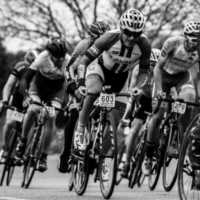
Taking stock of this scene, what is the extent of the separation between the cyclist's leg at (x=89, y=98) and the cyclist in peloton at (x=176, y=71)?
916 mm

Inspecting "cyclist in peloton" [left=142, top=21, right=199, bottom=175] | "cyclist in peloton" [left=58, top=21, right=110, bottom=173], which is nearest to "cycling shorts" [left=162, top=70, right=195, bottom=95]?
"cyclist in peloton" [left=142, top=21, right=199, bottom=175]

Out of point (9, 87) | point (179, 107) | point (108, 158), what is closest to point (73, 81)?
point (179, 107)

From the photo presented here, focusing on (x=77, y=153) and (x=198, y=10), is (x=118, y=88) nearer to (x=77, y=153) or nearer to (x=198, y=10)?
(x=77, y=153)

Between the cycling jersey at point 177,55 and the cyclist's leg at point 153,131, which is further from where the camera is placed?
the cyclist's leg at point 153,131

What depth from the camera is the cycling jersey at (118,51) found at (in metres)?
8.15

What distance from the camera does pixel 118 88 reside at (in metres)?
8.88

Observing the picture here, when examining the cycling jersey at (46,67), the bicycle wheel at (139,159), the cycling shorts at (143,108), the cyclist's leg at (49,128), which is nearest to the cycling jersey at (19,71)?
the cycling jersey at (46,67)

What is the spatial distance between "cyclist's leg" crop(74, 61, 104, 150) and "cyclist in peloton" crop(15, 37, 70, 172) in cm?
218

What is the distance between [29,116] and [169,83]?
7.94 feet

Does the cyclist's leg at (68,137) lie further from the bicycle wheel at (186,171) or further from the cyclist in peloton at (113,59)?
the bicycle wheel at (186,171)

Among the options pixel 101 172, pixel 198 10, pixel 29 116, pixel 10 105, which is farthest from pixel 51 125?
pixel 198 10

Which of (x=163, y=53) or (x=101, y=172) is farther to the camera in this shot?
(x=163, y=53)

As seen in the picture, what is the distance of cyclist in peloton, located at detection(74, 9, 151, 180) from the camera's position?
7.98 meters

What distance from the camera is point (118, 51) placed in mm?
8305
